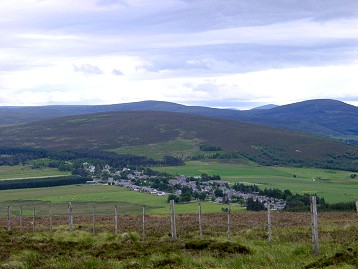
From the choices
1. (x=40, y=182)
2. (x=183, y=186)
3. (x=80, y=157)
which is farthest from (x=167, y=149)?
(x=183, y=186)

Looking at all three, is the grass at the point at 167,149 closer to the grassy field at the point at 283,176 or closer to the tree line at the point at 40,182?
the grassy field at the point at 283,176

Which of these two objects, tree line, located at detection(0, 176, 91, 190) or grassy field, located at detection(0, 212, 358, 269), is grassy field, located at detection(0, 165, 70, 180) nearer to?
tree line, located at detection(0, 176, 91, 190)

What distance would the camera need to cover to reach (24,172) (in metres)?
125

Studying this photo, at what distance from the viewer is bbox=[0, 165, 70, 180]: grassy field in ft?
383

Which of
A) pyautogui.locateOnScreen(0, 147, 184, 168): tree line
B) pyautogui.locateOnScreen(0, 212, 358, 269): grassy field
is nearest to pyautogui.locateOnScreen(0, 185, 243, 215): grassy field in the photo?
pyautogui.locateOnScreen(0, 212, 358, 269): grassy field

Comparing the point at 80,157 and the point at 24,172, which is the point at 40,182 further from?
the point at 80,157

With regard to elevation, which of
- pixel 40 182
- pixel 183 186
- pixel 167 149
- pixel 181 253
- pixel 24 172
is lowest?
pixel 40 182

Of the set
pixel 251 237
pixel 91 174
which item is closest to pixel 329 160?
pixel 91 174

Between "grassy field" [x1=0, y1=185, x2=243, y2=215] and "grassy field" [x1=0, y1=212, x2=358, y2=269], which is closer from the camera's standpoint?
"grassy field" [x1=0, y1=212, x2=358, y2=269]

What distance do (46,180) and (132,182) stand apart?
16.1 m

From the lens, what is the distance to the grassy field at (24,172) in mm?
116637

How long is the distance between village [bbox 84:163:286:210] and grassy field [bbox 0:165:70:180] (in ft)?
26.3

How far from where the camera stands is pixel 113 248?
58.8 ft

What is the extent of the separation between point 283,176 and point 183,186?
32827 mm
